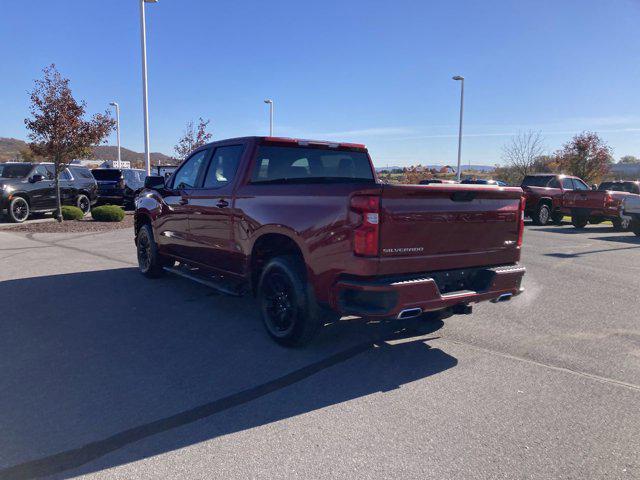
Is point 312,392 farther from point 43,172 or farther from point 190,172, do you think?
point 43,172

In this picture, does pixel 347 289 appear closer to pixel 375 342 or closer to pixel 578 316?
pixel 375 342

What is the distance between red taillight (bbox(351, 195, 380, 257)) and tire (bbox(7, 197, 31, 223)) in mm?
15120

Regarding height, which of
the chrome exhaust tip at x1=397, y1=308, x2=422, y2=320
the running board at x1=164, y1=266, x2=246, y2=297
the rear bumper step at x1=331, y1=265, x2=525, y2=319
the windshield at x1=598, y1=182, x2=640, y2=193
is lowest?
the running board at x1=164, y1=266, x2=246, y2=297

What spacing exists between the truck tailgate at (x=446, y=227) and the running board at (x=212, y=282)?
2.08m

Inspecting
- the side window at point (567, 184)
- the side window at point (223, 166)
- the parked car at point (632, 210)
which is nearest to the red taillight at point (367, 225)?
the side window at point (223, 166)

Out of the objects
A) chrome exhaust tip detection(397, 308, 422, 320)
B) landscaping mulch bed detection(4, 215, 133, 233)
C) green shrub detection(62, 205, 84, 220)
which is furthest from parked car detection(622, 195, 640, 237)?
green shrub detection(62, 205, 84, 220)

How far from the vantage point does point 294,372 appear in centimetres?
421

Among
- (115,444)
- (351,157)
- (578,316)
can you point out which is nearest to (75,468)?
(115,444)

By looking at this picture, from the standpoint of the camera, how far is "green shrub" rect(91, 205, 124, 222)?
16578mm

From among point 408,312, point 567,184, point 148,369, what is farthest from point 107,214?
point 567,184

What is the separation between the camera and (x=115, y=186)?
2095 centimetres

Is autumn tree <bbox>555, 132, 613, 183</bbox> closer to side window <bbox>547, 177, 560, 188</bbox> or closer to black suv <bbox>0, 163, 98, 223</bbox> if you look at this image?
side window <bbox>547, 177, 560, 188</bbox>

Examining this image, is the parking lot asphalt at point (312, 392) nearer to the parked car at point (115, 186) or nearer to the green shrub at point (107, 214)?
the green shrub at point (107, 214)

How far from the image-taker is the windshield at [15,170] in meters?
16.0
